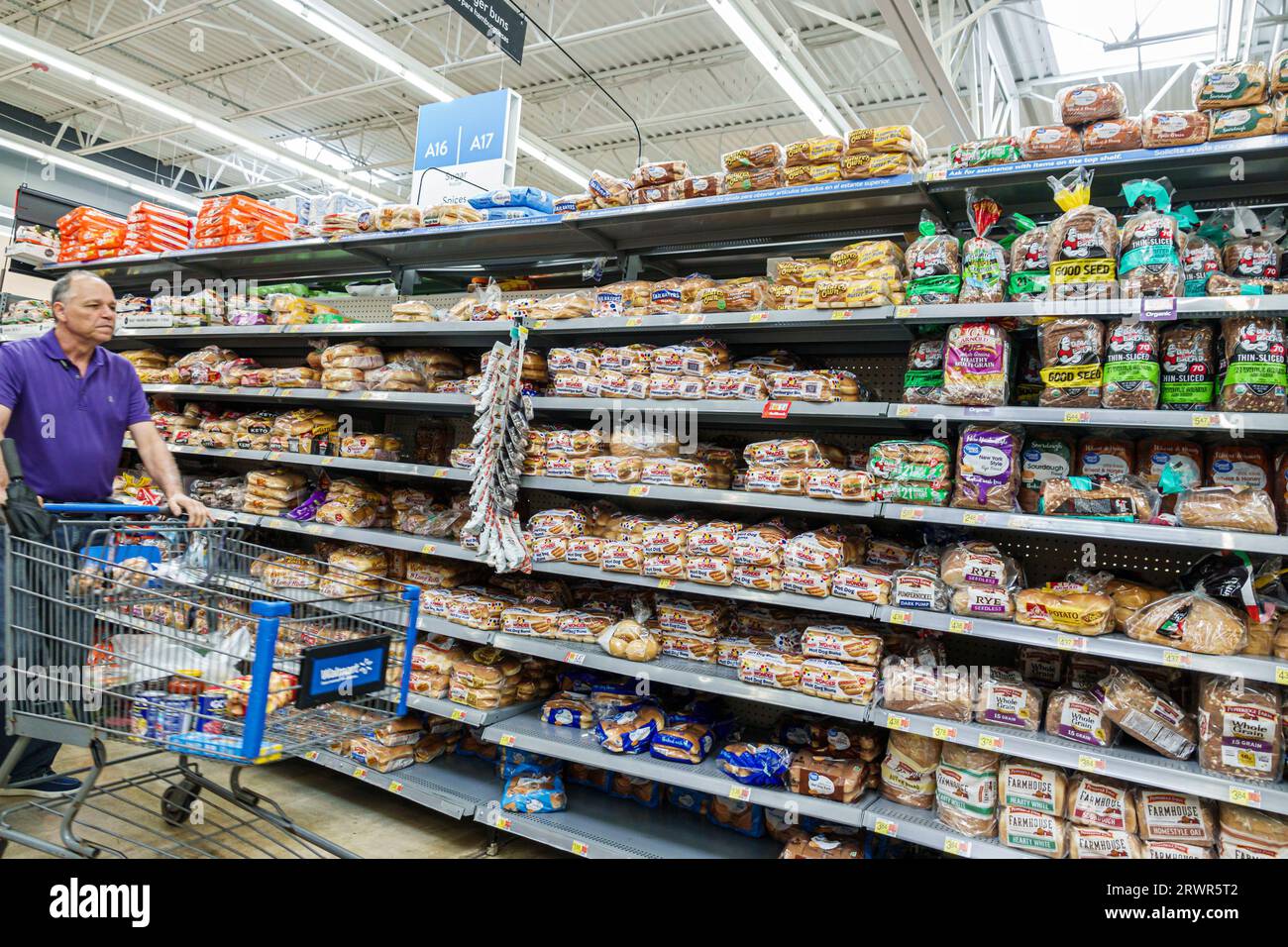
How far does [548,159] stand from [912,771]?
987 cm

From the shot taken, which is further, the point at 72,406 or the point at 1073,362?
the point at 72,406

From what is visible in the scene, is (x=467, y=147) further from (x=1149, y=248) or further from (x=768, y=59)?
(x=1149, y=248)

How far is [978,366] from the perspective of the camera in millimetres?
2482

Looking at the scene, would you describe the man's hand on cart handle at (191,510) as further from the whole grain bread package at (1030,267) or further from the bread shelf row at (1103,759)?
the whole grain bread package at (1030,267)

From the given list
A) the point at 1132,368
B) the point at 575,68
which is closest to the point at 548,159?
the point at 575,68

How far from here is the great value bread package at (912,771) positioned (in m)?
2.59

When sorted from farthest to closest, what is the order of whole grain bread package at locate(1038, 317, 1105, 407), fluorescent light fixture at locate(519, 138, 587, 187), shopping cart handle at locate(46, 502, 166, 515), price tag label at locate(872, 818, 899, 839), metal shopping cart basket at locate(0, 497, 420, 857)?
fluorescent light fixture at locate(519, 138, 587, 187), price tag label at locate(872, 818, 899, 839), whole grain bread package at locate(1038, 317, 1105, 407), shopping cart handle at locate(46, 502, 166, 515), metal shopping cart basket at locate(0, 497, 420, 857)

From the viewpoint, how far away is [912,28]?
4996 millimetres

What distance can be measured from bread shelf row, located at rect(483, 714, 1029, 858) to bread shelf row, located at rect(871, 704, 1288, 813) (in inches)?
11.0

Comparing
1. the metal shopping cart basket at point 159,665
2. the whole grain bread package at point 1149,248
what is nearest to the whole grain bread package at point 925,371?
the whole grain bread package at point 1149,248

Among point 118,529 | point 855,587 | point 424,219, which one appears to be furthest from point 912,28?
point 118,529

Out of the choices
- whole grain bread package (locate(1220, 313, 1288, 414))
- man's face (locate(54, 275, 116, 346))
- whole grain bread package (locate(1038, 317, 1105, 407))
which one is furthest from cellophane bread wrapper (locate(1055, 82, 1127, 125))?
man's face (locate(54, 275, 116, 346))
